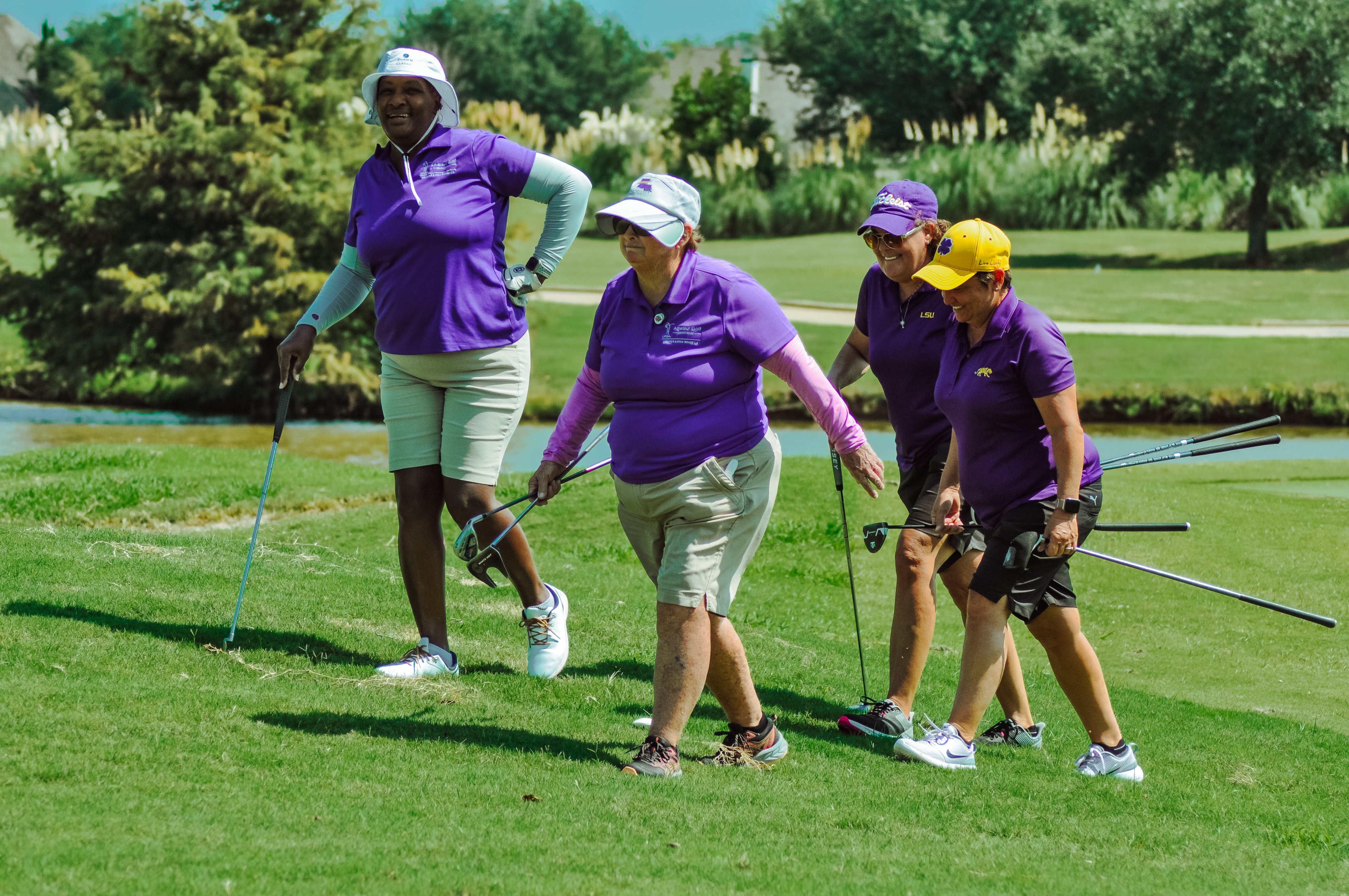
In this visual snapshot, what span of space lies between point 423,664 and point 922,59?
43452mm

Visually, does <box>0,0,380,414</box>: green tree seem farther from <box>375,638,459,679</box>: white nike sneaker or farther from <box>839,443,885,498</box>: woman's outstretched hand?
<box>839,443,885,498</box>: woman's outstretched hand

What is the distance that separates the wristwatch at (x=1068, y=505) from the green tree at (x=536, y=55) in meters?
66.8

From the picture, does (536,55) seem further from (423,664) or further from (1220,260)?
(423,664)

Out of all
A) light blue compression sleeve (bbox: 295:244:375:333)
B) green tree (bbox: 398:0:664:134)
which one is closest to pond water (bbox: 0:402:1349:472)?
light blue compression sleeve (bbox: 295:244:375:333)

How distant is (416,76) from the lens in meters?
5.48

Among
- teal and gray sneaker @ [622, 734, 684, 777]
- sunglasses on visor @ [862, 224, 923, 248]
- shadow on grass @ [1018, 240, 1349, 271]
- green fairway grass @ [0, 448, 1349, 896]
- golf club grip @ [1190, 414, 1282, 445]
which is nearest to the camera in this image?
green fairway grass @ [0, 448, 1349, 896]

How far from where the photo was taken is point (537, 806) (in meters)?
4.13

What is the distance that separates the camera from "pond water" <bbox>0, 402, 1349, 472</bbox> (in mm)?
16656

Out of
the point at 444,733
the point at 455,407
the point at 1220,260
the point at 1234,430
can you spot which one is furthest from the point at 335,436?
the point at 1220,260

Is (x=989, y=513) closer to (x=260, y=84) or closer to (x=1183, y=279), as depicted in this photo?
(x=260, y=84)

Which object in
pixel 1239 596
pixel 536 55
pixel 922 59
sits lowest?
pixel 1239 596

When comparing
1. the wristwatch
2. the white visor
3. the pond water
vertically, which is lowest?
the pond water

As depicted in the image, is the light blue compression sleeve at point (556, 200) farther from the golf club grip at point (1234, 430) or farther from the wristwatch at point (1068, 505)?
the golf club grip at point (1234, 430)

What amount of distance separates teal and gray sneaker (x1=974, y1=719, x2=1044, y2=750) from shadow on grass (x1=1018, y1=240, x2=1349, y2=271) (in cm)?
2548
